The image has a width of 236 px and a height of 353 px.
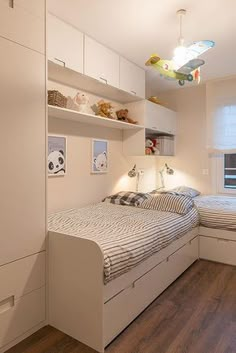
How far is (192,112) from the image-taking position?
13.3 feet

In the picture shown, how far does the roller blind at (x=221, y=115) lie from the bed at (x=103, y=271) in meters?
1.92

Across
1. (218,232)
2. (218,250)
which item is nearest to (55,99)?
(218,232)

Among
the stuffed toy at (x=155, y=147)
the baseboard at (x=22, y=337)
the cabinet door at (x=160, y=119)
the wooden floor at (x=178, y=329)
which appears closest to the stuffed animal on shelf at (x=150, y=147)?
the stuffed toy at (x=155, y=147)

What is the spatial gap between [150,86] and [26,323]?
139 inches

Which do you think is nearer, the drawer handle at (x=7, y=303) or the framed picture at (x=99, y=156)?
the drawer handle at (x=7, y=303)

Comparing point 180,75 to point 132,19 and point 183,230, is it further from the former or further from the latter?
point 183,230

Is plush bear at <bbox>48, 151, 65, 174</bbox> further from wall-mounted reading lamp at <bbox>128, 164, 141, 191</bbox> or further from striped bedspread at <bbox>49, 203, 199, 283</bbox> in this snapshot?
wall-mounted reading lamp at <bbox>128, 164, 141, 191</bbox>

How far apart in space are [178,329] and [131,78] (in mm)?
2612

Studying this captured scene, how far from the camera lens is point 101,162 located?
124 inches

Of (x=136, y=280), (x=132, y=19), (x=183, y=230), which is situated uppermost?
(x=132, y=19)

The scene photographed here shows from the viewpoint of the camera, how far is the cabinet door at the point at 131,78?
2.96 meters

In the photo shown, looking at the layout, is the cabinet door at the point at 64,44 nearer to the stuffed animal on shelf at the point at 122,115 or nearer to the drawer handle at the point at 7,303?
the stuffed animal on shelf at the point at 122,115

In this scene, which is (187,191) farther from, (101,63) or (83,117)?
(101,63)

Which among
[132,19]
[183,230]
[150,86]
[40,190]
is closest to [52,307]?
[40,190]
